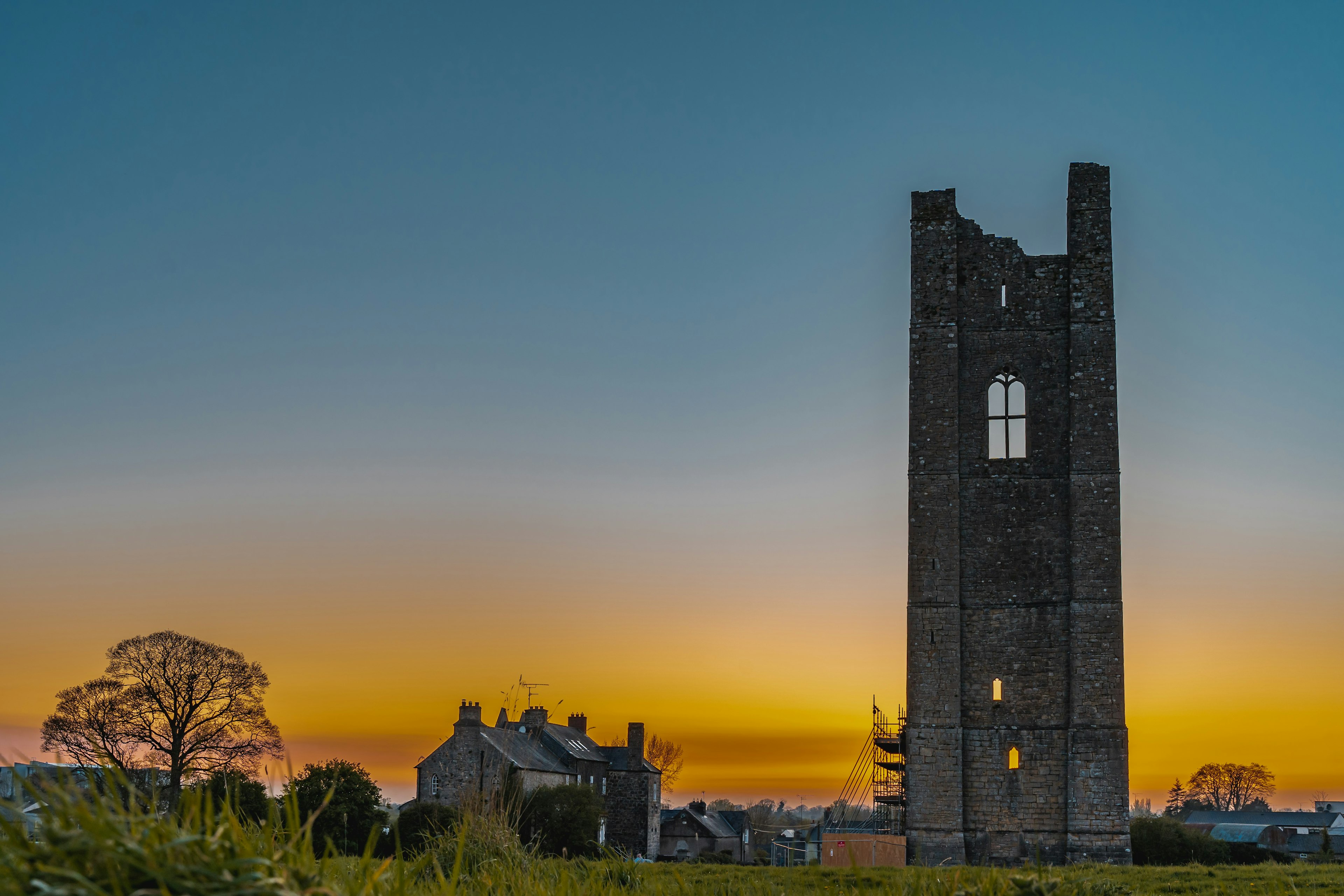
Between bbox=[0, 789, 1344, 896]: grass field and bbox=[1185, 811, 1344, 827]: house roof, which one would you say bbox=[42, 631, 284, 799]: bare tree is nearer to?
bbox=[0, 789, 1344, 896]: grass field

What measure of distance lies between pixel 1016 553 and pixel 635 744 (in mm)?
35288

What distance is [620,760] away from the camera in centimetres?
6244

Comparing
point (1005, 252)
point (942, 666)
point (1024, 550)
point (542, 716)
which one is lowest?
point (542, 716)

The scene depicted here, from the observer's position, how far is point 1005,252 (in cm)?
2822

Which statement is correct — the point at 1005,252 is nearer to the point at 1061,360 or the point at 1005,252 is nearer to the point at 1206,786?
the point at 1061,360

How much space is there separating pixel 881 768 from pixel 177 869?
30.6 meters

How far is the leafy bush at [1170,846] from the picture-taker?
→ 92.2 ft

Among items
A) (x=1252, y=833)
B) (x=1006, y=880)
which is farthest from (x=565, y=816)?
(x=1252, y=833)

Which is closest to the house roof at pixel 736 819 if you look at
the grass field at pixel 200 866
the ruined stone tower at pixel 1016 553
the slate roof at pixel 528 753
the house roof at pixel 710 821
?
the house roof at pixel 710 821

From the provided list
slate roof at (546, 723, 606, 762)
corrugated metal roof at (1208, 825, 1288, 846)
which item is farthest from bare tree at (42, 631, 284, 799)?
corrugated metal roof at (1208, 825, 1288, 846)

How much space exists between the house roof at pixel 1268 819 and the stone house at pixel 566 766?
39.7 metres

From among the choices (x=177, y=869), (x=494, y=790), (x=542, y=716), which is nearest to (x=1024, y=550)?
(x=494, y=790)

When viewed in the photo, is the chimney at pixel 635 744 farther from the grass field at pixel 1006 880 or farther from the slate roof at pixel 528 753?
the grass field at pixel 1006 880

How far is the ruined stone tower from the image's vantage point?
1012 inches
